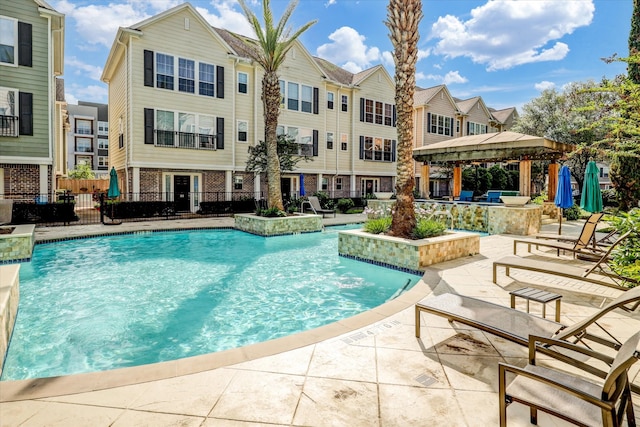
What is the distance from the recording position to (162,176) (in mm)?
18891

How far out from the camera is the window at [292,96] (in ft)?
74.8

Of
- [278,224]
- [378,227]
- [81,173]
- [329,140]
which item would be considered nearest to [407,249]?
[378,227]

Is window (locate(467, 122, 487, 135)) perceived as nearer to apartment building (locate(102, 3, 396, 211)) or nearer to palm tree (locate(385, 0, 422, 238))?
apartment building (locate(102, 3, 396, 211))

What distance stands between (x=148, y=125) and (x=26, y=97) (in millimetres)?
4820

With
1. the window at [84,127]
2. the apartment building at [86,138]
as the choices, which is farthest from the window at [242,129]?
the window at [84,127]

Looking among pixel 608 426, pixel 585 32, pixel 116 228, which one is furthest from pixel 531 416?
pixel 585 32

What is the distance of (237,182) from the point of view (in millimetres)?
21250

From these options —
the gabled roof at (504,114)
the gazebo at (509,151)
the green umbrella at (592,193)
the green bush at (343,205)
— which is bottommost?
the green bush at (343,205)

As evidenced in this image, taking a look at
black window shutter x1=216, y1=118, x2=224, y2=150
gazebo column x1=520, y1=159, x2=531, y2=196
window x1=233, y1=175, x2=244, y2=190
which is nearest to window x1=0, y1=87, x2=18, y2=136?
black window shutter x1=216, y1=118, x2=224, y2=150

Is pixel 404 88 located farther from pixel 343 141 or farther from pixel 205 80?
pixel 343 141

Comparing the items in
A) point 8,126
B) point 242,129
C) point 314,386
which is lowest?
point 314,386

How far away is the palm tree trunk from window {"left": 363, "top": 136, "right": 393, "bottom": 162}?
13.0 meters

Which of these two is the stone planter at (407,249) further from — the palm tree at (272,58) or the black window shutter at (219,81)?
the black window shutter at (219,81)

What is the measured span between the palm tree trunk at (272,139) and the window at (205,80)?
6225mm
